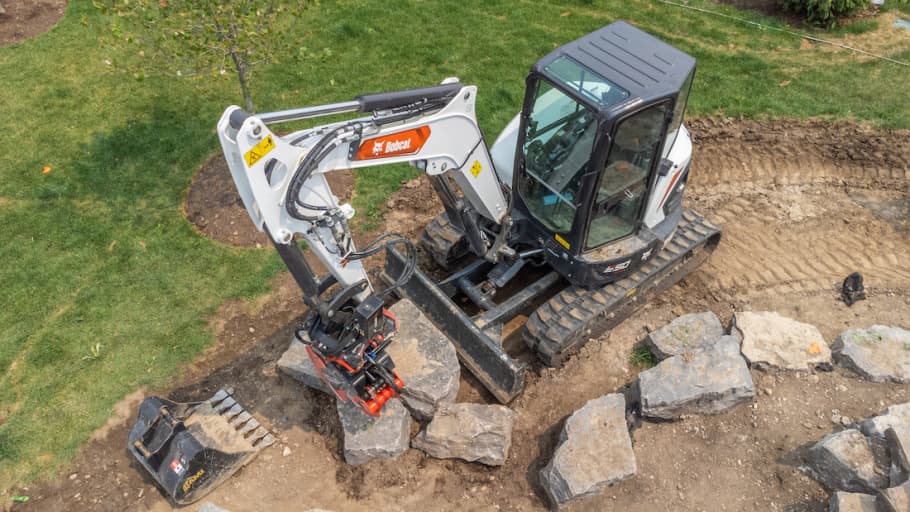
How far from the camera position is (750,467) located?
19.2ft

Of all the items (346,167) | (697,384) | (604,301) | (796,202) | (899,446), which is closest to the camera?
(346,167)

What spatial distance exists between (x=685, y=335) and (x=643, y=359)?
52 cm

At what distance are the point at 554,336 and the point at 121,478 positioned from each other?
449 centimetres

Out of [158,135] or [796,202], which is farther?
[158,135]

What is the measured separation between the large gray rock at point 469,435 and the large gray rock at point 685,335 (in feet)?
6.10

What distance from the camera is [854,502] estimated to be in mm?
5004

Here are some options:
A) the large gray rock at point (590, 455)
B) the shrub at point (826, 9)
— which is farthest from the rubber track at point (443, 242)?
the shrub at point (826, 9)

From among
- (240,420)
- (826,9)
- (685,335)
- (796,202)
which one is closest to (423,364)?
(240,420)

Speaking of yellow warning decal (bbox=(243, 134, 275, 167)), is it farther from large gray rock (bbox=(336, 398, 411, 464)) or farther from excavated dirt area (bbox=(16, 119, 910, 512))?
excavated dirt area (bbox=(16, 119, 910, 512))

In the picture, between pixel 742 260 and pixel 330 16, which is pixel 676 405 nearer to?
pixel 742 260

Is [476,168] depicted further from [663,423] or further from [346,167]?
[663,423]

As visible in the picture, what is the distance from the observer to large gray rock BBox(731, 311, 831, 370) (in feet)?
21.0

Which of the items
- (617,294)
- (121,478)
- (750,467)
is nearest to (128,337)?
(121,478)

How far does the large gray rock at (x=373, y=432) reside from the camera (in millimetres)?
5910
